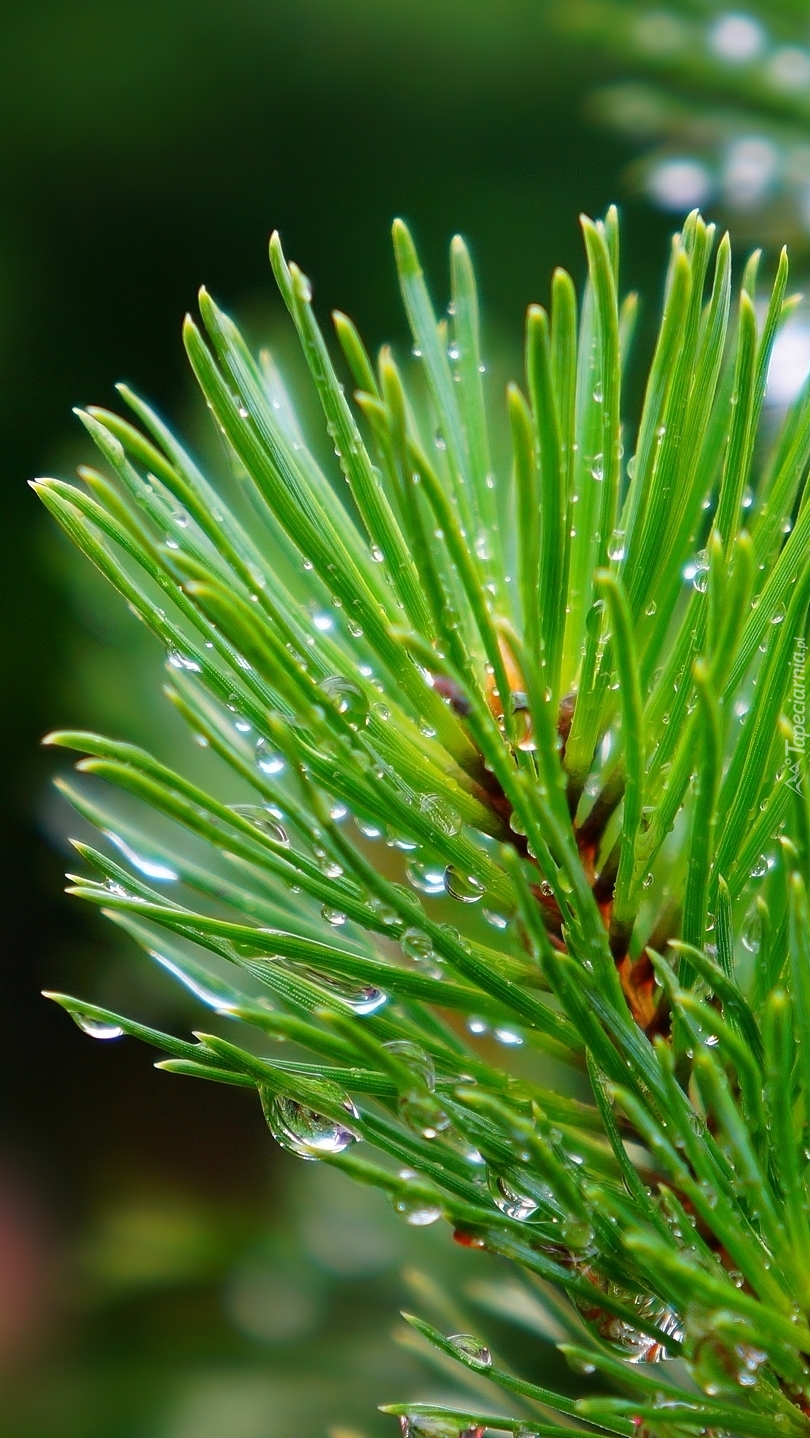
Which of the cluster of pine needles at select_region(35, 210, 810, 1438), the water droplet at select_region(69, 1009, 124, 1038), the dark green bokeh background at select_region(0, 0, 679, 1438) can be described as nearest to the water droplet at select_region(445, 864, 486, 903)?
the cluster of pine needles at select_region(35, 210, 810, 1438)

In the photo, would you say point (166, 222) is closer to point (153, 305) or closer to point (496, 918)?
point (153, 305)

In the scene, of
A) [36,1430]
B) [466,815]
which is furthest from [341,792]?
[36,1430]

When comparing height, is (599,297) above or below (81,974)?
above

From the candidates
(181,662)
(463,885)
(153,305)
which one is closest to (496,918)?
(463,885)

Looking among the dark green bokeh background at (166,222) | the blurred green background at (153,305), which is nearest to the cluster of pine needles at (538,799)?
the blurred green background at (153,305)

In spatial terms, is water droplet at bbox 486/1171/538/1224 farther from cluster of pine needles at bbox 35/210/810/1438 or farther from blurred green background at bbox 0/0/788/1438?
blurred green background at bbox 0/0/788/1438

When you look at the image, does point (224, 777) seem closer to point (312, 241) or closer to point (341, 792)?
point (341, 792)
